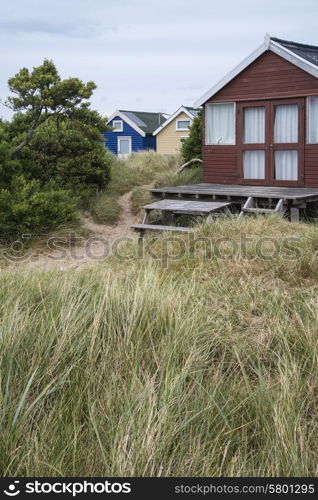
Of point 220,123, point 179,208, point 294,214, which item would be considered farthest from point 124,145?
point 294,214

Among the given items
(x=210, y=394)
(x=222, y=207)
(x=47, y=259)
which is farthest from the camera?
(x=222, y=207)

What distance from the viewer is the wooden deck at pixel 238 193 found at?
519 inches

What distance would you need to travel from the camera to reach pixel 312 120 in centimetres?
1468

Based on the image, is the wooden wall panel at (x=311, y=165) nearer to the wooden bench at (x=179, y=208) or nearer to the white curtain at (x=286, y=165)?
the white curtain at (x=286, y=165)

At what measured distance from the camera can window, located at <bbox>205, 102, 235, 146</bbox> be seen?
16062mm

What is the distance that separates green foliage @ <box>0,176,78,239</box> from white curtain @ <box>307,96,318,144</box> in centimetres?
571

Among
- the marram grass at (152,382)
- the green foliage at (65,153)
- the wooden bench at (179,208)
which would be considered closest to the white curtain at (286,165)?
the wooden bench at (179,208)

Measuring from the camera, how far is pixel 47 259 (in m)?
11.5

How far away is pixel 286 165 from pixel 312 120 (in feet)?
3.90

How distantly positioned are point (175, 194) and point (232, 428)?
11.9 meters

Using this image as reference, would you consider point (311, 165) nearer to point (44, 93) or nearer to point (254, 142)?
point (254, 142)

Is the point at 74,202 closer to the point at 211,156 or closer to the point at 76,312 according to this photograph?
the point at 211,156

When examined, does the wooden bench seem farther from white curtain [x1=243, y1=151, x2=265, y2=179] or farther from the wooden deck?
white curtain [x1=243, y1=151, x2=265, y2=179]

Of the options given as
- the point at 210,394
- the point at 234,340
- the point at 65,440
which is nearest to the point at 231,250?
the point at 234,340
